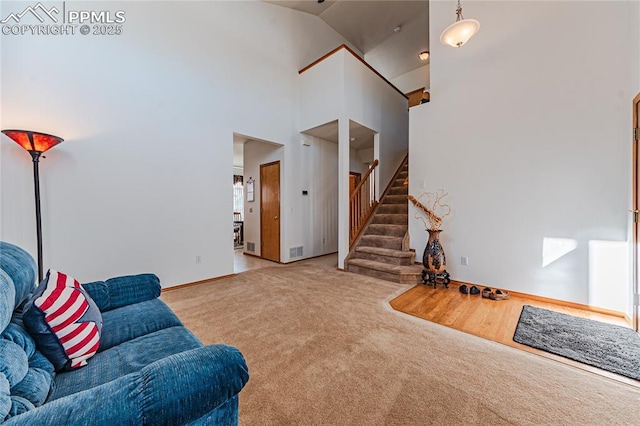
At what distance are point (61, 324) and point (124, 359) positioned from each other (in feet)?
1.01

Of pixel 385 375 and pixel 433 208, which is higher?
pixel 433 208

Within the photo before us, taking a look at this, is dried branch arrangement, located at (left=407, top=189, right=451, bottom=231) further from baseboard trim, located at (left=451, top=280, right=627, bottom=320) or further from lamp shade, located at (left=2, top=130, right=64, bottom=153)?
lamp shade, located at (left=2, top=130, right=64, bottom=153)

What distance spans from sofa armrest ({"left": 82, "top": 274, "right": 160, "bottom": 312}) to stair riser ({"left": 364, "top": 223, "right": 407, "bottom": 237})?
3.76 metres

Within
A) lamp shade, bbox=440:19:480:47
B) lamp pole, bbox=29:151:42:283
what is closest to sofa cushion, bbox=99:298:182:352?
lamp pole, bbox=29:151:42:283

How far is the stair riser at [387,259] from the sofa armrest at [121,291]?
324 centimetres

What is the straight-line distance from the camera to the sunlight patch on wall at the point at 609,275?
99.7 inches

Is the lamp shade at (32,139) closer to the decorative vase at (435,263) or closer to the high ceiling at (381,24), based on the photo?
the high ceiling at (381,24)

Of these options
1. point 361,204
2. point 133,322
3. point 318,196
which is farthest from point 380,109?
point 133,322

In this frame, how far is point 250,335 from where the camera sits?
2.16 metres

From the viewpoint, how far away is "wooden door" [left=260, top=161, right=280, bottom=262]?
16.8 ft

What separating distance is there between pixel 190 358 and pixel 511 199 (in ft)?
12.7

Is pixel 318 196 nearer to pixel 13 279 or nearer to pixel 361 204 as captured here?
pixel 361 204

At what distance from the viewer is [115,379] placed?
956 mm

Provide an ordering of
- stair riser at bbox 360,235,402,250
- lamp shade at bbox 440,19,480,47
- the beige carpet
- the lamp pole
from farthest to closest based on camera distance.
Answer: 1. stair riser at bbox 360,235,402,250
2. lamp shade at bbox 440,19,480,47
3. the lamp pole
4. the beige carpet
